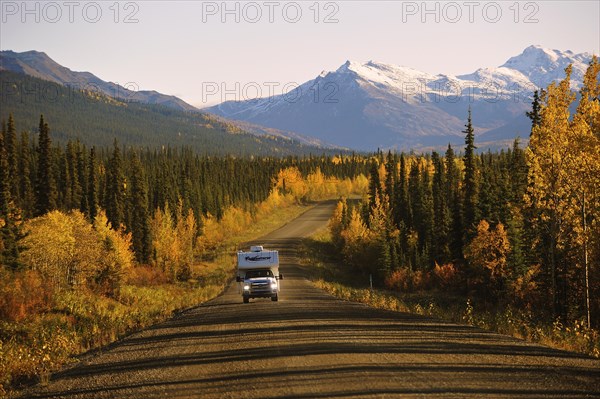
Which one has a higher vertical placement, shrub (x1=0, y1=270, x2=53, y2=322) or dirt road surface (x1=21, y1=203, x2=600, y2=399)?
dirt road surface (x1=21, y1=203, x2=600, y2=399)

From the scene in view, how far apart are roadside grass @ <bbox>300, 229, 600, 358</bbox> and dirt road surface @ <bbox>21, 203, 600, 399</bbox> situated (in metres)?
1.69

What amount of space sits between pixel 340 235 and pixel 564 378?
89.7m

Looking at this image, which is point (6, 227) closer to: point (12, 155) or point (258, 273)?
point (12, 155)

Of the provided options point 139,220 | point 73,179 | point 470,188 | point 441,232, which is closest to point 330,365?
point 470,188

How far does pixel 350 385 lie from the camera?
11.7 metres

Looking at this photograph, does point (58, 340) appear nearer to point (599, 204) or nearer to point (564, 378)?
point (564, 378)

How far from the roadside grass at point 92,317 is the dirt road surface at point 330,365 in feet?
4.67

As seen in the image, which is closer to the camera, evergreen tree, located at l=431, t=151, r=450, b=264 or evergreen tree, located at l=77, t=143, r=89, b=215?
evergreen tree, located at l=431, t=151, r=450, b=264

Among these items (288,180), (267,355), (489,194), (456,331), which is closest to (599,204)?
(456,331)

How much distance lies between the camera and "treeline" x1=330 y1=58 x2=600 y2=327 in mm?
27828

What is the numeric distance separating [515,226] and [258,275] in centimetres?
3605

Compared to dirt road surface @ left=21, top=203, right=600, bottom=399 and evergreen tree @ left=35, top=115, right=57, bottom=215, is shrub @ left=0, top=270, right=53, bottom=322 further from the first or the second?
evergreen tree @ left=35, top=115, right=57, bottom=215

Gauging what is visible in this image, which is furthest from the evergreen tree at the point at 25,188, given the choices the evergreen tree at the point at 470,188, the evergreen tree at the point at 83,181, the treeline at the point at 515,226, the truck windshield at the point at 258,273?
the evergreen tree at the point at 470,188

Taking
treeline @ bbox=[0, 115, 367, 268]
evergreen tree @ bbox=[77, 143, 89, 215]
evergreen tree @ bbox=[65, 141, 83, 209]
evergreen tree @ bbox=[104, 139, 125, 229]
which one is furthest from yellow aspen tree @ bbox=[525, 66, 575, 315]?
evergreen tree @ bbox=[77, 143, 89, 215]
